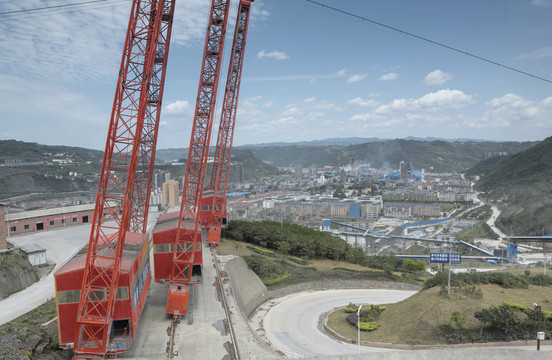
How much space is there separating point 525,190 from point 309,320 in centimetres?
6470

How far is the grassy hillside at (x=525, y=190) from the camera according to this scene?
51.7m

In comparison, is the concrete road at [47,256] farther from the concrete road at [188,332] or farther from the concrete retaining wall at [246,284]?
the concrete retaining wall at [246,284]

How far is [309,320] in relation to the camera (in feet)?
60.8

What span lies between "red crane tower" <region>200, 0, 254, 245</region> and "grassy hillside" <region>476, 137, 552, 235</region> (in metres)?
38.5

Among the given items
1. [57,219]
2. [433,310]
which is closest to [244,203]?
[57,219]

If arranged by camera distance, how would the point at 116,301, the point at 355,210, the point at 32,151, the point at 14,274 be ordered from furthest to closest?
the point at 355,210
the point at 32,151
the point at 14,274
the point at 116,301

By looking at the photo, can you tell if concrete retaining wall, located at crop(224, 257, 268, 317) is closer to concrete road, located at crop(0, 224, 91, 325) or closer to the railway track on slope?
the railway track on slope

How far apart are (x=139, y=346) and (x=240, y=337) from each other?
306cm

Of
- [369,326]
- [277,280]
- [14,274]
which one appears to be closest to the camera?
[369,326]

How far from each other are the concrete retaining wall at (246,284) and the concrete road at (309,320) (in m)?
0.94

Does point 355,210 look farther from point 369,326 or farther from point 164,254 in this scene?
point 164,254

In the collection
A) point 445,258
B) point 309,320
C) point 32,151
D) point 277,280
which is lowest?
point 309,320

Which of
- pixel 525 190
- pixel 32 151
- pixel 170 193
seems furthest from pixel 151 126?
pixel 525 190

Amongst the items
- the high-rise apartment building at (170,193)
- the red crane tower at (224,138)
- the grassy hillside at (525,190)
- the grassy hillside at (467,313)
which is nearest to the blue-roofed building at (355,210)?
the grassy hillside at (525,190)
